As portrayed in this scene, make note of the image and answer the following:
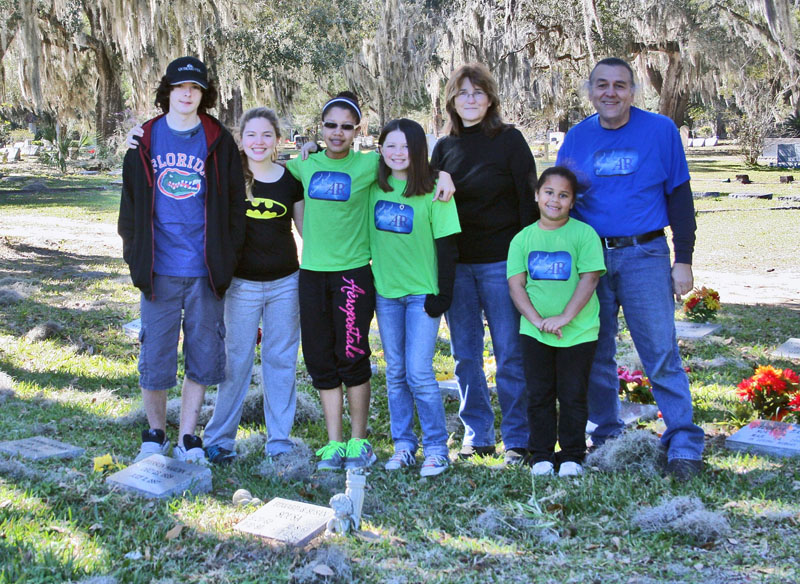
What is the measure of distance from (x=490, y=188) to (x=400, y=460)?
4.77 ft

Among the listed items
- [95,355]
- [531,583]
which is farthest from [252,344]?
[95,355]

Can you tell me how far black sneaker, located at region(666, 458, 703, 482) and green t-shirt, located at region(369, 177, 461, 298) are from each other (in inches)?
55.9

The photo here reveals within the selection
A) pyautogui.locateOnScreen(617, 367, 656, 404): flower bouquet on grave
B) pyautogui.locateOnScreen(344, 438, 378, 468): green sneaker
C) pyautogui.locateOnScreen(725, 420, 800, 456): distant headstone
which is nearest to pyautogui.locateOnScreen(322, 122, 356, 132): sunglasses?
pyautogui.locateOnScreen(344, 438, 378, 468): green sneaker

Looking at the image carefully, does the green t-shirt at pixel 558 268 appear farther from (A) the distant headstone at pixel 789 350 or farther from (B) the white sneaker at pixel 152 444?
(A) the distant headstone at pixel 789 350

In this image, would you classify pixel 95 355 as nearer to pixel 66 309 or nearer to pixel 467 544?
pixel 66 309

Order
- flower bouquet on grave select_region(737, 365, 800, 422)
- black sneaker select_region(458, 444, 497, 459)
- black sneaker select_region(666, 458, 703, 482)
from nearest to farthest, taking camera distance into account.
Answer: black sneaker select_region(666, 458, 703, 482) → black sneaker select_region(458, 444, 497, 459) → flower bouquet on grave select_region(737, 365, 800, 422)

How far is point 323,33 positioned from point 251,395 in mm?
16635

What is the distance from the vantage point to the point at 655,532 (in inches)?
134

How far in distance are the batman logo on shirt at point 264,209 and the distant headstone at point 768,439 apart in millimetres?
2683

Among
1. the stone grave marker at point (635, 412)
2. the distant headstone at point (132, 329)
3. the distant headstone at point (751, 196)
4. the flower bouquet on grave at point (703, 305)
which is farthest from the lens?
the distant headstone at point (751, 196)

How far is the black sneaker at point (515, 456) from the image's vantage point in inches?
168

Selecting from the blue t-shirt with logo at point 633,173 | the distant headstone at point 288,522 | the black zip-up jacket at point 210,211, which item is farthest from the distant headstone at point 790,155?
the distant headstone at point 288,522

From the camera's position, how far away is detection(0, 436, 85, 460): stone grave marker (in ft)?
Result: 13.9

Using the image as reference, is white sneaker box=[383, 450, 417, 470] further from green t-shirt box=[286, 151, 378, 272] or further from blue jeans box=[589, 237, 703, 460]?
blue jeans box=[589, 237, 703, 460]
